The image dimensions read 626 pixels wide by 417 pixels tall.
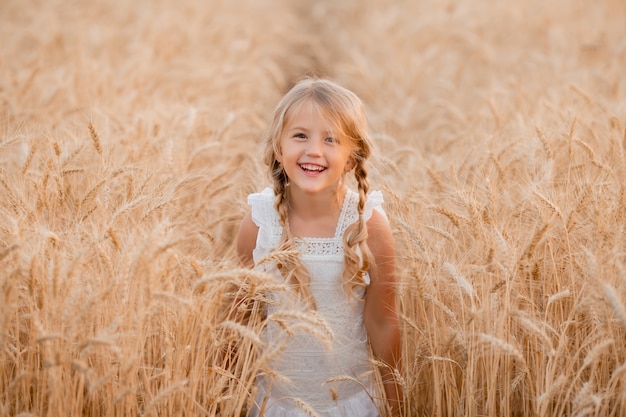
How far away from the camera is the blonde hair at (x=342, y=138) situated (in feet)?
6.91

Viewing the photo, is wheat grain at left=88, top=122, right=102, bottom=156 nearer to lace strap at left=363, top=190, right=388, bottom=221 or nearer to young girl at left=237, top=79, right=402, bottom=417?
young girl at left=237, top=79, right=402, bottom=417

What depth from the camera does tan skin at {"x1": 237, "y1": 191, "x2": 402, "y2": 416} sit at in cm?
220

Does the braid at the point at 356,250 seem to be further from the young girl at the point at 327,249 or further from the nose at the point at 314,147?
the nose at the point at 314,147

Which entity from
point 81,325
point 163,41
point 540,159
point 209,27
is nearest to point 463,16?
point 209,27

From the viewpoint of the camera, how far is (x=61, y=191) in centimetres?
216

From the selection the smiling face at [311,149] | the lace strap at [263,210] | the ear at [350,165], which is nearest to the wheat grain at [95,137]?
the lace strap at [263,210]

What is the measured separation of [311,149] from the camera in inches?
81.8

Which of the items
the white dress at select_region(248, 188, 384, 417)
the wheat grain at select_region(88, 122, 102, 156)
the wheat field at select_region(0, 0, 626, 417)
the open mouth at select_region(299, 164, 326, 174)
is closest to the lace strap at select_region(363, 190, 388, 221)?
the white dress at select_region(248, 188, 384, 417)

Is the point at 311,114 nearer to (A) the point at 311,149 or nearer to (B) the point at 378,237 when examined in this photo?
(A) the point at 311,149

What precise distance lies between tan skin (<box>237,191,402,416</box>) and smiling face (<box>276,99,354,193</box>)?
0.17m

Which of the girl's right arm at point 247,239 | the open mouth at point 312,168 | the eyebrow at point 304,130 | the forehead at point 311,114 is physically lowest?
the girl's right arm at point 247,239

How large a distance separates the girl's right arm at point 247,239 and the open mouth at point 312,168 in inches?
12.0

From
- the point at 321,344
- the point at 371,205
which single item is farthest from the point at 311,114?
the point at 321,344

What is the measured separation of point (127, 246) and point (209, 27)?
6.01 m
